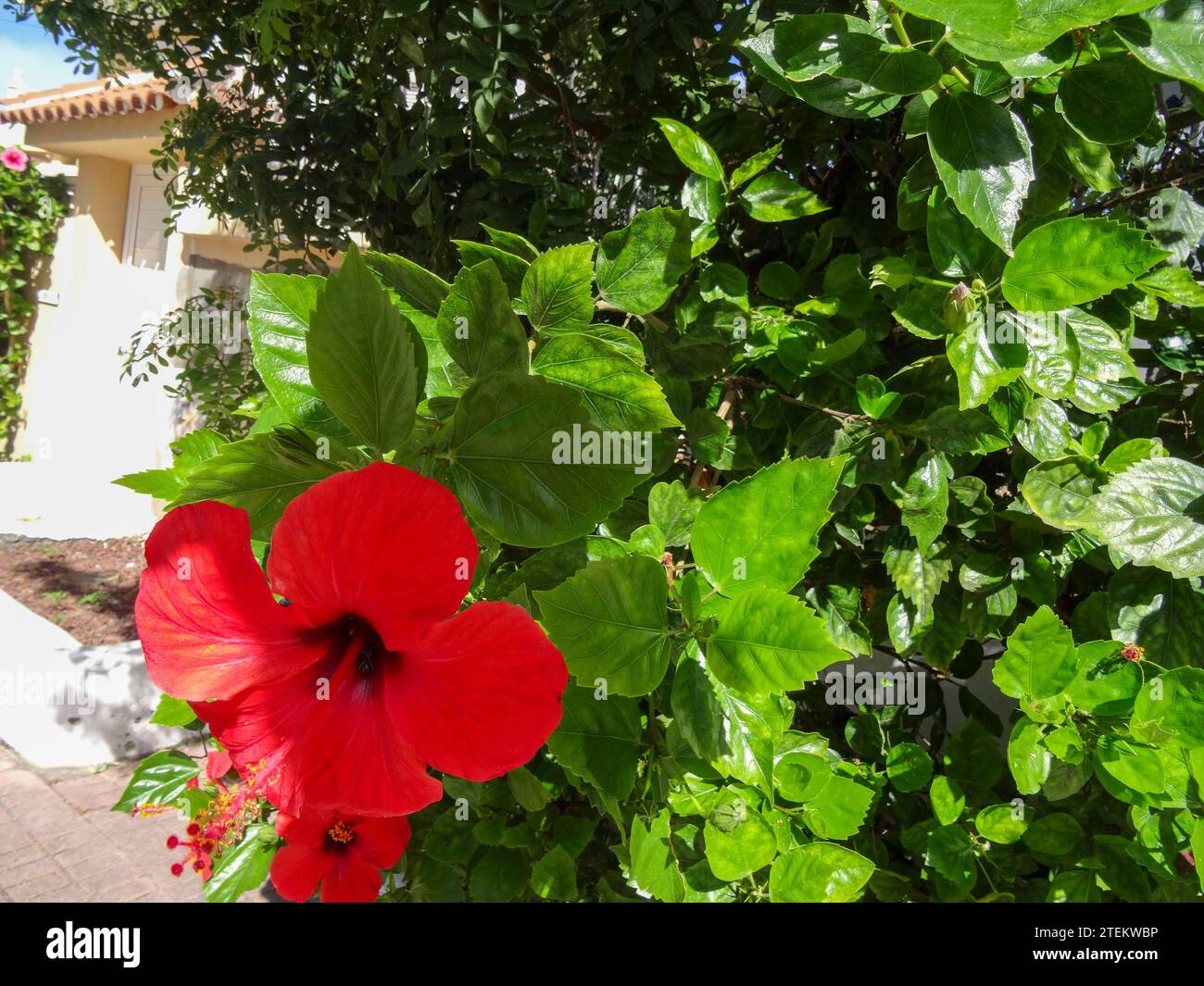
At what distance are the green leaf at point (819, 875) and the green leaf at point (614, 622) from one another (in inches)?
14.7

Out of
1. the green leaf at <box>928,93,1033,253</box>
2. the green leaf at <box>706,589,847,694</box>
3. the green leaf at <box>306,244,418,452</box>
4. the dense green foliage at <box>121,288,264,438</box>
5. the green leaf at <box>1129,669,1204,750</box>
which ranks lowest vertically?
the green leaf at <box>1129,669,1204,750</box>

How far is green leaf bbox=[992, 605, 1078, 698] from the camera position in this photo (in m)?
0.86

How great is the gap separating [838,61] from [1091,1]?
20 cm

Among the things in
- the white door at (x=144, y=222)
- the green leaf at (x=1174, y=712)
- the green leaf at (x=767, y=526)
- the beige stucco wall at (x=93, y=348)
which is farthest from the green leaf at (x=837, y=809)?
the white door at (x=144, y=222)

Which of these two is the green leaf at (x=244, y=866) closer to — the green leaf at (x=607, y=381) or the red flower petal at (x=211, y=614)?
the red flower petal at (x=211, y=614)

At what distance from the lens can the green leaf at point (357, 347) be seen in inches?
20.0

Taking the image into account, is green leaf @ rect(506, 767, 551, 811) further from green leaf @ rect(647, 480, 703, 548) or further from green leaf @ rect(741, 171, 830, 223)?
green leaf @ rect(741, 171, 830, 223)

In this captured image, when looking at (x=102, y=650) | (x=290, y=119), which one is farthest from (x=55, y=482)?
(x=290, y=119)

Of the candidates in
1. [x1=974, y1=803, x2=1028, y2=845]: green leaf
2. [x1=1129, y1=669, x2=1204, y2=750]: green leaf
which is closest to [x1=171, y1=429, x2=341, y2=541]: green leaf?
[x1=1129, y1=669, x2=1204, y2=750]: green leaf

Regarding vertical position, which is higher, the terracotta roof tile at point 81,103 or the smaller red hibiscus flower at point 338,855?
the terracotta roof tile at point 81,103

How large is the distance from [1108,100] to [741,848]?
832 mm

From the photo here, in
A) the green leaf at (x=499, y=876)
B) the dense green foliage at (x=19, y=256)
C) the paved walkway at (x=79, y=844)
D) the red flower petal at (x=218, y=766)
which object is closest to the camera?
the red flower petal at (x=218, y=766)

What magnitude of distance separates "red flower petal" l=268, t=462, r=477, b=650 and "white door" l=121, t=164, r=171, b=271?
8400mm

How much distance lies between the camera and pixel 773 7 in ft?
3.64
